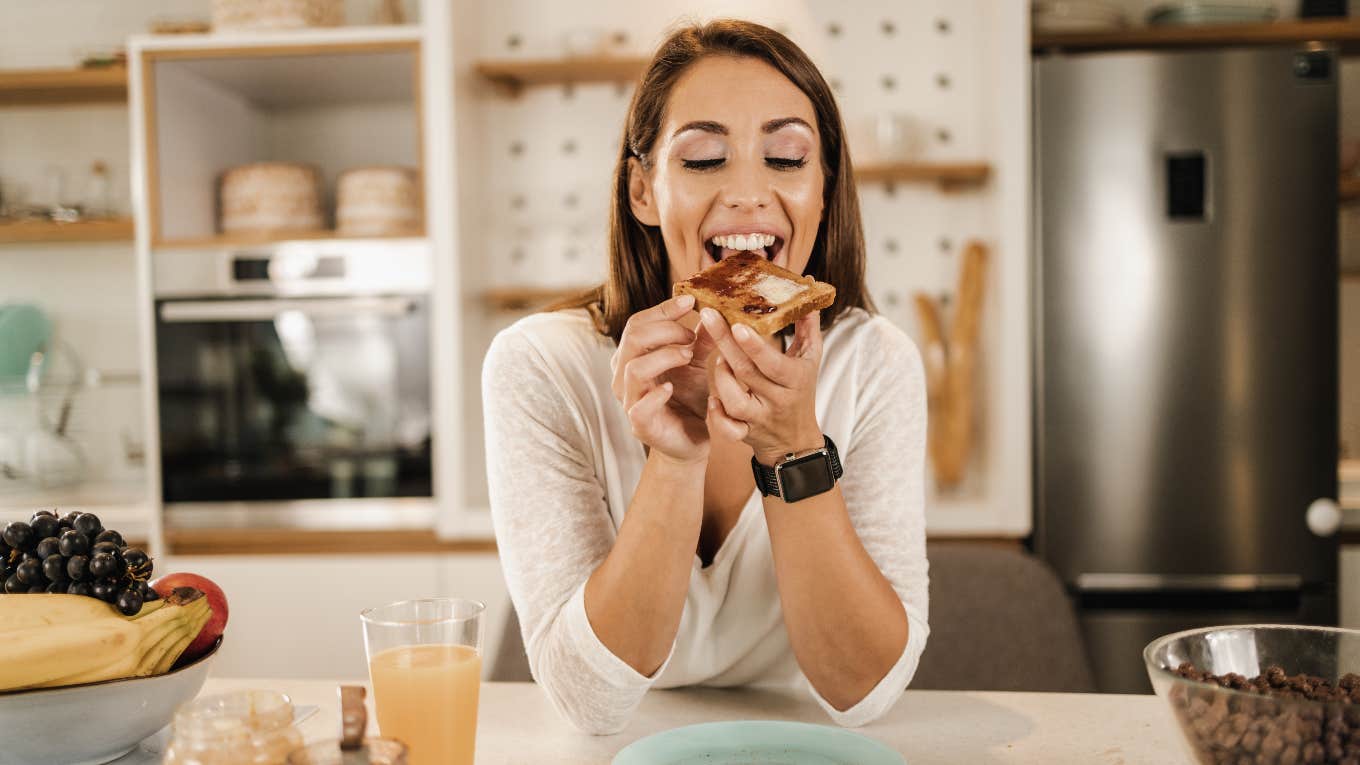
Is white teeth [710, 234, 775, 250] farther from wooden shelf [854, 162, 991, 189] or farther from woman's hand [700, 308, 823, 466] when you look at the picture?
wooden shelf [854, 162, 991, 189]

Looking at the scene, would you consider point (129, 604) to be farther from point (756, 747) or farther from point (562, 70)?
point (562, 70)

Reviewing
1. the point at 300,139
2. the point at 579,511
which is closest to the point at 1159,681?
the point at 579,511

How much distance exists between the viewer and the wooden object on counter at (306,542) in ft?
8.95

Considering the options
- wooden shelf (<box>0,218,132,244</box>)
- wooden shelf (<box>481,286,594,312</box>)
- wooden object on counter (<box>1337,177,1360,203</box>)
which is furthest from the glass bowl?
wooden shelf (<box>0,218,132,244</box>)

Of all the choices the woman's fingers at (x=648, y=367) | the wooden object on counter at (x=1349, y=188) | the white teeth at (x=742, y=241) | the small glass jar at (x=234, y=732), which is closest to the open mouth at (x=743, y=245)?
the white teeth at (x=742, y=241)

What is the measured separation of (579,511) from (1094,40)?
2.34 m

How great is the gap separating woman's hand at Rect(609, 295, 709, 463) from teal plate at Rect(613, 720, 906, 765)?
0.98ft

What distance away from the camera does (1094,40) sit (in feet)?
9.46

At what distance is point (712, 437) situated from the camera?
1.12 metres

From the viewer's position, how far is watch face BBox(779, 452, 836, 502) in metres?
1.10

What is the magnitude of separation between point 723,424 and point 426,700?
40cm

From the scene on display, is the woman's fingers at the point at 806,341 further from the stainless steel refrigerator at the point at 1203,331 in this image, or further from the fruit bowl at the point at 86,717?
the stainless steel refrigerator at the point at 1203,331

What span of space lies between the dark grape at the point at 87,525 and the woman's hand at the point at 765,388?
56 cm

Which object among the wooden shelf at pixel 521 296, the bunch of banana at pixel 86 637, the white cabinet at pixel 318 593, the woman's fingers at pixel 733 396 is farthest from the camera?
the wooden shelf at pixel 521 296
